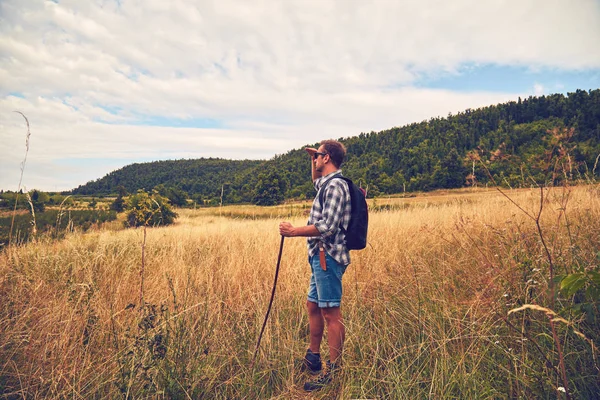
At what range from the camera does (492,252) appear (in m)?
4.42

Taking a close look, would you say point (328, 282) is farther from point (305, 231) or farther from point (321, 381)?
point (321, 381)

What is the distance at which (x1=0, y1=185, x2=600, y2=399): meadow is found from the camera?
7.40 feet

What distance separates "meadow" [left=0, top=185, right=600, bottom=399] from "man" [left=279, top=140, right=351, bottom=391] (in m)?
0.16

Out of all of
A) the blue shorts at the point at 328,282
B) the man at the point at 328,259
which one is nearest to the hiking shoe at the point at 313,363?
the man at the point at 328,259

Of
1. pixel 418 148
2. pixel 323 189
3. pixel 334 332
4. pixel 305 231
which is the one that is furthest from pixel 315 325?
pixel 418 148

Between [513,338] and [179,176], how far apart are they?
13835 cm

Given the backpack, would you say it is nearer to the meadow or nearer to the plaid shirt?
the plaid shirt

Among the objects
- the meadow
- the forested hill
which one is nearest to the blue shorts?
the meadow

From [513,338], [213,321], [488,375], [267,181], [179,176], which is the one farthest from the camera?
[179,176]

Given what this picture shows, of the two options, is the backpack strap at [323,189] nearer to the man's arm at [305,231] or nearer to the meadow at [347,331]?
the man's arm at [305,231]

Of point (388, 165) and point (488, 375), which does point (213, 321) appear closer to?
point (488, 375)

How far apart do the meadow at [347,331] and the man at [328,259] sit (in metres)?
0.16

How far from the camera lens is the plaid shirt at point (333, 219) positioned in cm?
247

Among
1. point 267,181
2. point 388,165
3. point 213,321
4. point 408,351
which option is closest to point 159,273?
point 213,321
